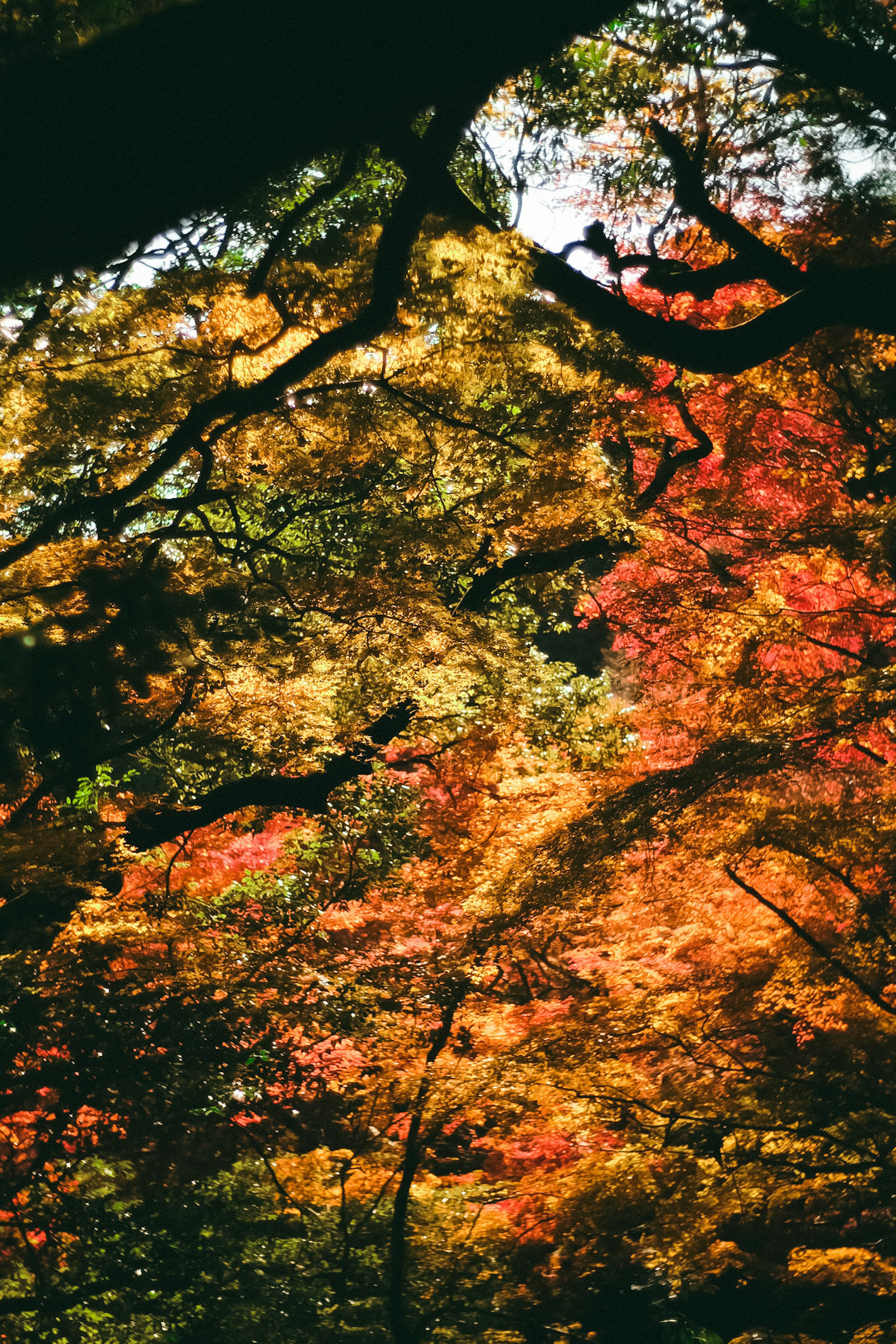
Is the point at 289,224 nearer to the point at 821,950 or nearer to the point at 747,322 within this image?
the point at 747,322

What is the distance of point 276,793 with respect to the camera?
5371 mm

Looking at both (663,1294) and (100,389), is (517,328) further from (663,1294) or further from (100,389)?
(663,1294)

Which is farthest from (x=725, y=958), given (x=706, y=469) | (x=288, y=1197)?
(x=706, y=469)

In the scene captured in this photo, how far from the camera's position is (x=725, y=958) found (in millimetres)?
4680

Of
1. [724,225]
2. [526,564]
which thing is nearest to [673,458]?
[526,564]

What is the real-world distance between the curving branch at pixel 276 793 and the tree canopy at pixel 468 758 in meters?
0.04

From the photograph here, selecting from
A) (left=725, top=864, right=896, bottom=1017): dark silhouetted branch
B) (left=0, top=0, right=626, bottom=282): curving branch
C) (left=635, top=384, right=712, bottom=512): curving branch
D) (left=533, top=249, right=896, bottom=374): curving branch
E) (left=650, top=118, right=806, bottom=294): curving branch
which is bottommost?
(left=725, top=864, right=896, bottom=1017): dark silhouetted branch

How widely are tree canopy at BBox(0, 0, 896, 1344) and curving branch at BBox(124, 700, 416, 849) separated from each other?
0.04 metres

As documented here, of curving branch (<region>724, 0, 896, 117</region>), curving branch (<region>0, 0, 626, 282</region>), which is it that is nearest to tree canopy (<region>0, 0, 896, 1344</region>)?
curving branch (<region>724, 0, 896, 117</region>)

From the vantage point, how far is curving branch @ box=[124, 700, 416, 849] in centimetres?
489

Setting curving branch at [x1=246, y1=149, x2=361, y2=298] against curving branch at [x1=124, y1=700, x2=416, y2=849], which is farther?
curving branch at [x1=124, y1=700, x2=416, y2=849]

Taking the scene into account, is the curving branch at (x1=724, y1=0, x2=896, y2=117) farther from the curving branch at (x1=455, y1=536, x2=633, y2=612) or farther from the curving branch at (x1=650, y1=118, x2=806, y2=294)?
the curving branch at (x1=455, y1=536, x2=633, y2=612)

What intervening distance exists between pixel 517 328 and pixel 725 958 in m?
3.38

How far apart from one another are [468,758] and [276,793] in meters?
1.53
